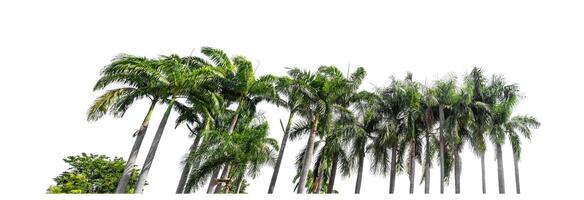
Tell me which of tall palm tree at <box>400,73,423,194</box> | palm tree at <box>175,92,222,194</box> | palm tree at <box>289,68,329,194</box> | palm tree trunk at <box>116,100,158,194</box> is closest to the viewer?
palm tree trunk at <box>116,100,158,194</box>

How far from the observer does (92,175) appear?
3162 centimetres

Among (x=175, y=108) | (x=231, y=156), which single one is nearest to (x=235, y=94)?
(x=175, y=108)

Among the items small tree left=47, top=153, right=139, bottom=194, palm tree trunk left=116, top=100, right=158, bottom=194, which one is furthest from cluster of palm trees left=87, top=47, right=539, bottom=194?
small tree left=47, top=153, right=139, bottom=194

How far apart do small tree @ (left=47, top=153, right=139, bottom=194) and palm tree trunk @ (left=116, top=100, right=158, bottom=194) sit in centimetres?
1618

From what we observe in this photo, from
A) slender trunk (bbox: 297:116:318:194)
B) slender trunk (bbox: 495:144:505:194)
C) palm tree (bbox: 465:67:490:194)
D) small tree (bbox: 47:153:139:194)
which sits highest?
palm tree (bbox: 465:67:490:194)

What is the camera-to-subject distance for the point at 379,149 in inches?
915

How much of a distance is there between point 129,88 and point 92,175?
20.5 m

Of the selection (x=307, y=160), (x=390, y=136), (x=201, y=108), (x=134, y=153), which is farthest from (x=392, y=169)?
(x=134, y=153)

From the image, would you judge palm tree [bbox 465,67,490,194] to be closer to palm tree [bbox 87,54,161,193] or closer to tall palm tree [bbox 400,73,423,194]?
tall palm tree [bbox 400,73,423,194]

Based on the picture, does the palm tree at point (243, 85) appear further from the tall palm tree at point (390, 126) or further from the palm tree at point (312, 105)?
the tall palm tree at point (390, 126)

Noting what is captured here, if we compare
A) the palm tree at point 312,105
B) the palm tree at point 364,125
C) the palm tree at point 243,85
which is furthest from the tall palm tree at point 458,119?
the palm tree at point 243,85

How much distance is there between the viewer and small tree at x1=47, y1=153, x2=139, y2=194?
1154 inches

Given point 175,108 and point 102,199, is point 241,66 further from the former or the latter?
point 102,199

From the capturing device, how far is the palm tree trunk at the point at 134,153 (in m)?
14.2
